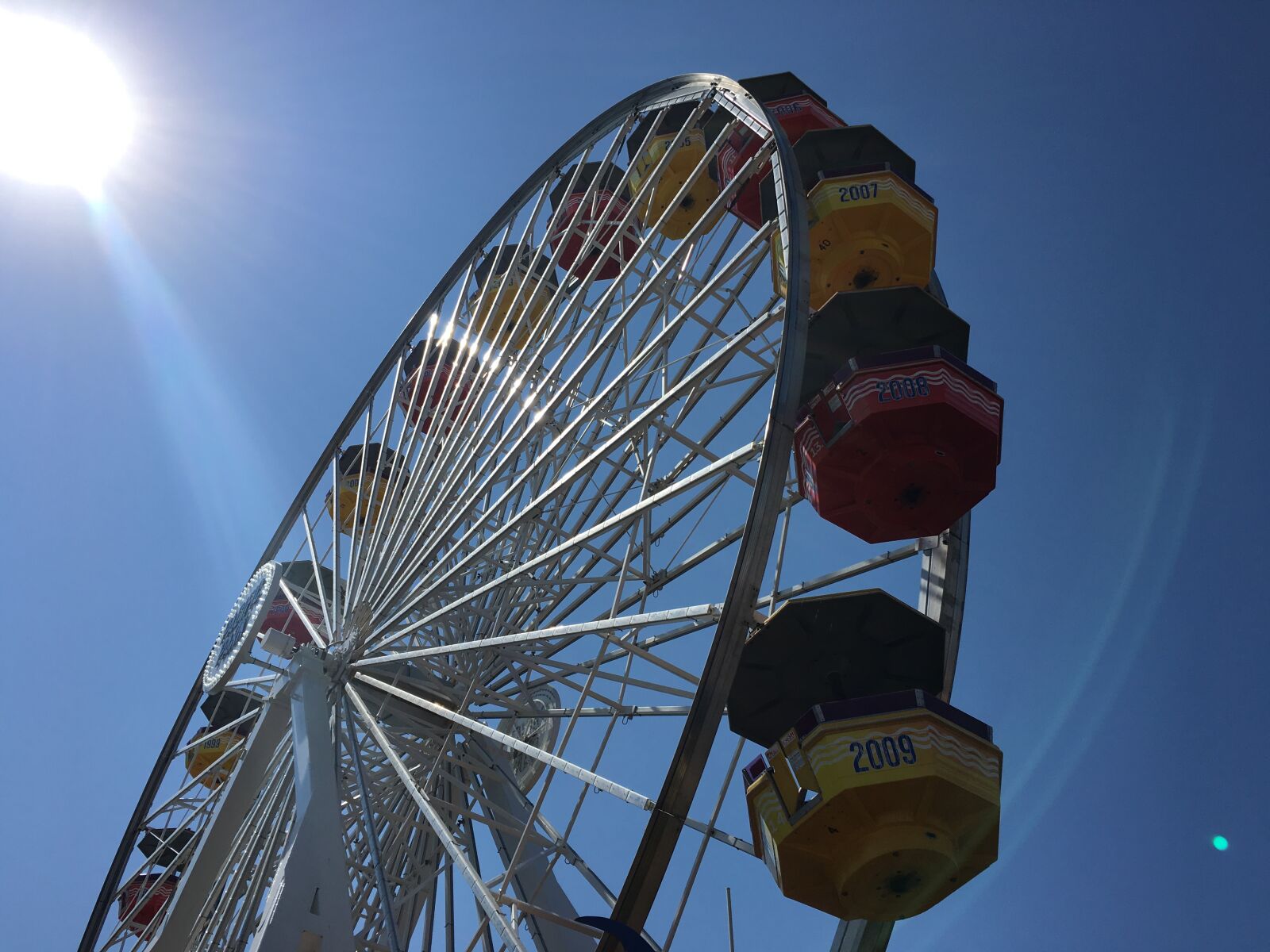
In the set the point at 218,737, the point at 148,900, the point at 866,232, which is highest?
the point at 866,232

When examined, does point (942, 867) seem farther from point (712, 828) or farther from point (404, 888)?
point (404, 888)

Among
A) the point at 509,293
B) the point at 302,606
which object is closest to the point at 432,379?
the point at 509,293

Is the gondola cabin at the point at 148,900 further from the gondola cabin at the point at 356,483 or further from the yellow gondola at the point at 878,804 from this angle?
the yellow gondola at the point at 878,804

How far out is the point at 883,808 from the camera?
28.0 ft

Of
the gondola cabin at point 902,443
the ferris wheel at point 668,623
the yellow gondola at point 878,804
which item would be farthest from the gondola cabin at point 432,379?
the yellow gondola at point 878,804

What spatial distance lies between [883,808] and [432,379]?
11348 millimetres

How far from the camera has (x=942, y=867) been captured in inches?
341

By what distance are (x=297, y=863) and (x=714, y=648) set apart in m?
5.38

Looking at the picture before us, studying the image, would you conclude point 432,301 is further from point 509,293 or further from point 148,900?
point 148,900

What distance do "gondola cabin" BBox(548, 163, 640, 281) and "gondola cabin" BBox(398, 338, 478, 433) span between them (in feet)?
8.54

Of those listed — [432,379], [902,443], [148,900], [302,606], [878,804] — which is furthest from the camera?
[302,606]

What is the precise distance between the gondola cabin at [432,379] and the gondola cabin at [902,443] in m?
7.52

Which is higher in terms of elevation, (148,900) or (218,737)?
(218,737)

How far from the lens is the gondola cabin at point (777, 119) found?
48.3 ft
